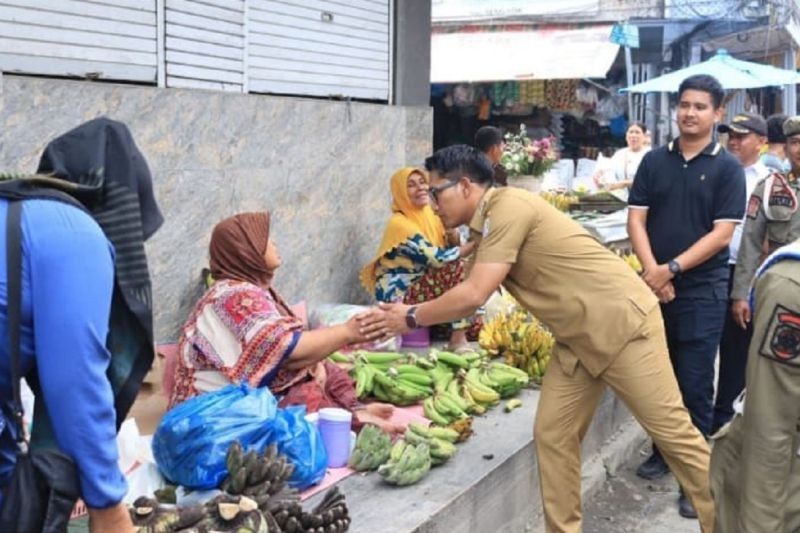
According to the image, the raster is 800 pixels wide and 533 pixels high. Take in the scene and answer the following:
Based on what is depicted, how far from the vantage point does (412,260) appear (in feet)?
22.2

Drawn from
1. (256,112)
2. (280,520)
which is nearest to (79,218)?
(280,520)

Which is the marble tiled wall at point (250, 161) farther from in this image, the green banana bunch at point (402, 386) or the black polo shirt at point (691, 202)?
the black polo shirt at point (691, 202)

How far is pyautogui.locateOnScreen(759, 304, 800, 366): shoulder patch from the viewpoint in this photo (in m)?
2.31

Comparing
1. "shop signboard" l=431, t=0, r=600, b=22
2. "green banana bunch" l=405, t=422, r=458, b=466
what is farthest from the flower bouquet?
"shop signboard" l=431, t=0, r=600, b=22

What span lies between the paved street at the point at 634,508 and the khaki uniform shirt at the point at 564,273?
1481 mm

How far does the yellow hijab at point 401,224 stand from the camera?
6.75 metres

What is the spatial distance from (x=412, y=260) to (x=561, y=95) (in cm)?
1071

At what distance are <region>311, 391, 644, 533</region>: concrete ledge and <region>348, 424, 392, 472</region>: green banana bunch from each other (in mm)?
54

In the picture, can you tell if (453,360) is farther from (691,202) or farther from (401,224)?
(691,202)

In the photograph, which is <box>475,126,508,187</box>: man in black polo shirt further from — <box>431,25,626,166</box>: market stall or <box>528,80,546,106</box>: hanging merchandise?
<box>528,80,546,106</box>: hanging merchandise

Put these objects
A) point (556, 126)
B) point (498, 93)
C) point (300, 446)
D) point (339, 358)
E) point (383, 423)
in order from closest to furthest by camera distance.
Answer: point (300, 446) < point (383, 423) < point (339, 358) < point (498, 93) < point (556, 126)

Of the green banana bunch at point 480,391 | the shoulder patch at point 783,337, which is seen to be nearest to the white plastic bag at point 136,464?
the green banana bunch at point 480,391

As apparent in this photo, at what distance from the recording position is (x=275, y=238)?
6246 mm

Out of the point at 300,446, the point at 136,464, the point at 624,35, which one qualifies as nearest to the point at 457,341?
the point at 300,446
